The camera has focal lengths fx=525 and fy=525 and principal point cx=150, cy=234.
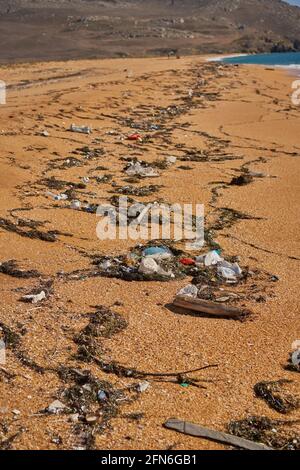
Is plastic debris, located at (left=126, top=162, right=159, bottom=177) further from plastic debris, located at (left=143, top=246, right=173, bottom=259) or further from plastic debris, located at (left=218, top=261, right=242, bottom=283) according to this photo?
plastic debris, located at (left=218, top=261, right=242, bottom=283)

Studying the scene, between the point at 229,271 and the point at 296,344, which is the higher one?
the point at 229,271

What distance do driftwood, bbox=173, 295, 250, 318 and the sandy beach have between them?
0.32 feet

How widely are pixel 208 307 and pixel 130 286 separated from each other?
1.08m

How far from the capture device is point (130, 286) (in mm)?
6289

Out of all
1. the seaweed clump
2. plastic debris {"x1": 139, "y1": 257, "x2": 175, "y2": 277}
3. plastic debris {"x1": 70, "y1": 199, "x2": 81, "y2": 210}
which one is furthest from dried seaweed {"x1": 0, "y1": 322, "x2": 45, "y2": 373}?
plastic debris {"x1": 70, "y1": 199, "x2": 81, "y2": 210}

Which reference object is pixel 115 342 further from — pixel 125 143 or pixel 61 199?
pixel 125 143

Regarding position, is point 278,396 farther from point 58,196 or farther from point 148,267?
point 58,196

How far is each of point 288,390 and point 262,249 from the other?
11.0 ft

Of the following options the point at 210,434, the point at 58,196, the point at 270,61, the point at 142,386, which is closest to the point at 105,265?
the point at 142,386

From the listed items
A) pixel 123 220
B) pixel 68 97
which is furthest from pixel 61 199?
pixel 68 97

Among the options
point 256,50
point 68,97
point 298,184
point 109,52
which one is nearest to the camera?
point 298,184

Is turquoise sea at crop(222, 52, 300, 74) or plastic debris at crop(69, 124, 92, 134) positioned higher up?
turquoise sea at crop(222, 52, 300, 74)

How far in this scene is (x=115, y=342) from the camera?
5.07 metres

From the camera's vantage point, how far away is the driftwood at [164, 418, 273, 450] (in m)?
3.81
